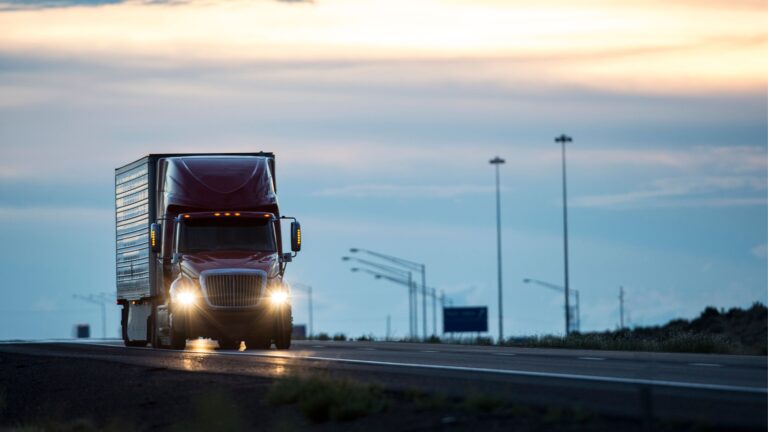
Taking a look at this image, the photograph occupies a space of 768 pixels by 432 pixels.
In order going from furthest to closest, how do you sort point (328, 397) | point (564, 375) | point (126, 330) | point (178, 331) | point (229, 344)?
point (126, 330)
point (229, 344)
point (178, 331)
point (564, 375)
point (328, 397)

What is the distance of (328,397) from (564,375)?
4159mm

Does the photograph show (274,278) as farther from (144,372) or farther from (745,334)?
(745,334)

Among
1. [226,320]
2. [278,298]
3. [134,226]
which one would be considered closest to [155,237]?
[226,320]

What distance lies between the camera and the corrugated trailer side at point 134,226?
36688mm

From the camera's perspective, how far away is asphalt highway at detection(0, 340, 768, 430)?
14438mm

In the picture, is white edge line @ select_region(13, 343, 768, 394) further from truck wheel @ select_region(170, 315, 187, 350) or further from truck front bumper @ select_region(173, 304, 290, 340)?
truck wheel @ select_region(170, 315, 187, 350)

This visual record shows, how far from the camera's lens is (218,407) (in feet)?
57.4

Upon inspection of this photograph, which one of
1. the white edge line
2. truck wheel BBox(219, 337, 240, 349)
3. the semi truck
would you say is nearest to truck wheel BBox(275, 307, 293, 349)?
the semi truck

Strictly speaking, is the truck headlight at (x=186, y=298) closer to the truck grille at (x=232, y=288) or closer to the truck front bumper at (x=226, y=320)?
the truck front bumper at (x=226, y=320)

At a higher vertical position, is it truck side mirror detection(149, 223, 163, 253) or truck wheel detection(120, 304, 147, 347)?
truck side mirror detection(149, 223, 163, 253)

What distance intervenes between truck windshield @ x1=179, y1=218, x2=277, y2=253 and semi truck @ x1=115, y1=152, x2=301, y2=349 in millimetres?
24

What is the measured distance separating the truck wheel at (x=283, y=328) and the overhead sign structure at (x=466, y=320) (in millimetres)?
52297

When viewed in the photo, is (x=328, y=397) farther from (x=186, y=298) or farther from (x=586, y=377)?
(x=186, y=298)

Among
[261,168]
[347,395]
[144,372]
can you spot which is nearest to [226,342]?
[261,168]
